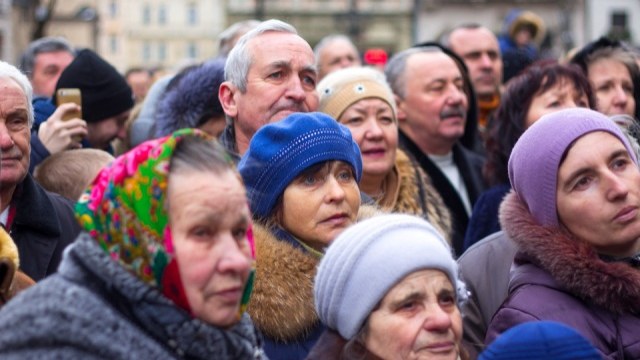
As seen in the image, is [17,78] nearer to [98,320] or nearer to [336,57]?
[98,320]

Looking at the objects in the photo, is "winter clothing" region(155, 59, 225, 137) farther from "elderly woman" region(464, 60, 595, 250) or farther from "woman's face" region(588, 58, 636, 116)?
"woman's face" region(588, 58, 636, 116)

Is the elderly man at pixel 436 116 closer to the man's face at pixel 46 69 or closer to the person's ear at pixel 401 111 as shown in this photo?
the person's ear at pixel 401 111

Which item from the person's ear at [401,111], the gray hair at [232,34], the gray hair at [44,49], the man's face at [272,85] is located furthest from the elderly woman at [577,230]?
the gray hair at [44,49]

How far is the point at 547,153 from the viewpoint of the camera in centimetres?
457

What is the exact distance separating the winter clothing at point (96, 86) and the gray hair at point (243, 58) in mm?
1992

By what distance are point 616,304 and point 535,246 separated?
0.36 metres

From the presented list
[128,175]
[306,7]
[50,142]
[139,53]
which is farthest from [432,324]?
[139,53]

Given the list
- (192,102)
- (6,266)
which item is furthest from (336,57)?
(6,266)

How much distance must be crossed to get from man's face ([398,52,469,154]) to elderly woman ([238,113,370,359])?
97.2 inches

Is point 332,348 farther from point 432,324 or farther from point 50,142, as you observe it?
point 50,142

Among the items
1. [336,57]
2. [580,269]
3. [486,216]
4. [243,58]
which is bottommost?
[336,57]

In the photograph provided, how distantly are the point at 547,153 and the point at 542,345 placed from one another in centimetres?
141

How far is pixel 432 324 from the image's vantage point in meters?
3.82

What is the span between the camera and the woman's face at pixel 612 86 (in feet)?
23.1
